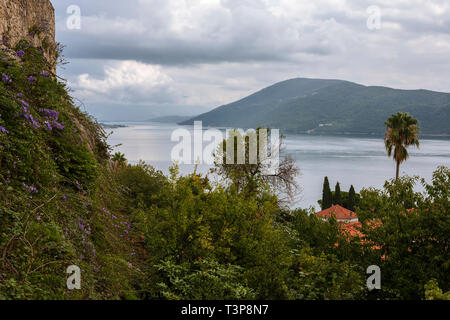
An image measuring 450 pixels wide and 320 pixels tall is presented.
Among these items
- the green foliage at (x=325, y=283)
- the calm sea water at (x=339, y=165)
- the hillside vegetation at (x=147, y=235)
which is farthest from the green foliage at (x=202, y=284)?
the calm sea water at (x=339, y=165)

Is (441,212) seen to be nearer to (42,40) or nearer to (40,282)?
(40,282)

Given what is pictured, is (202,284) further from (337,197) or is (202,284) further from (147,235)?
(337,197)

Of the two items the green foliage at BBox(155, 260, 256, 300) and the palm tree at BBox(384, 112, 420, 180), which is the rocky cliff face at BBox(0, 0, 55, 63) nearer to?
the green foliage at BBox(155, 260, 256, 300)

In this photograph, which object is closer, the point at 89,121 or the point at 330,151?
the point at 89,121

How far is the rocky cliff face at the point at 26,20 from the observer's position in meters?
8.83

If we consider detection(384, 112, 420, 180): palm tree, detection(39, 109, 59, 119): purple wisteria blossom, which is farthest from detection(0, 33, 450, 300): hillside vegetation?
detection(384, 112, 420, 180): palm tree

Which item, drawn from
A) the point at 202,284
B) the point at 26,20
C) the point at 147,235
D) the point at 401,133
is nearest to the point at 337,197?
the point at 401,133

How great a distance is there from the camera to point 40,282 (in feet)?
14.0

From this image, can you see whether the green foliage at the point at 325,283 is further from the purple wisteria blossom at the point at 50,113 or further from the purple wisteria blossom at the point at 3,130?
the purple wisteria blossom at the point at 50,113

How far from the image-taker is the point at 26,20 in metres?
10.2

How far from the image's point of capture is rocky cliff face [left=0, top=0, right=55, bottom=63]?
883 cm

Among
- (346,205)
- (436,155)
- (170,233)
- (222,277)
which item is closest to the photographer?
(222,277)

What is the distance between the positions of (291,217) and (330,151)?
13190cm
